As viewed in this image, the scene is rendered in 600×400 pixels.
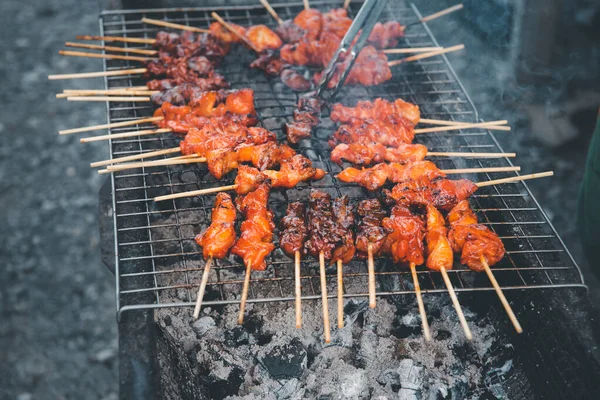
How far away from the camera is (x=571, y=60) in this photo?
7.98 meters

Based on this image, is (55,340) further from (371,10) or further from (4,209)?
(371,10)

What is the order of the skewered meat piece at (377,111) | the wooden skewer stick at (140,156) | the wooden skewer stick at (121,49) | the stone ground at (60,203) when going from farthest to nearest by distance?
the stone ground at (60,203)
the wooden skewer stick at (121,49)
the skewered meat piece at (377,111)
the wooden skewer stick at (140,156)

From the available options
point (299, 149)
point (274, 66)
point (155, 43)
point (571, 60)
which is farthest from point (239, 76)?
point (571, 60)

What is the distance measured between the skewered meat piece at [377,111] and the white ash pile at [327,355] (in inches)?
69.7

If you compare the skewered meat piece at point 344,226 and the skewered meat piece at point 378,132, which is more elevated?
the skewered meat piece at point 378,132

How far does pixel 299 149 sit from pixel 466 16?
3807mm

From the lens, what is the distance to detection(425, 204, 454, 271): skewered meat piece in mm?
3917

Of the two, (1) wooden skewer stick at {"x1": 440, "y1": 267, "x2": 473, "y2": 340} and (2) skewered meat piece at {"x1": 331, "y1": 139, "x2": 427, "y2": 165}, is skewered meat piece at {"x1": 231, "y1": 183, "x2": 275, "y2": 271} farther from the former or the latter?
(1) wooden skewer stick at {"x1": 440, "y1": 267, "x2": 473, "y2": 340}

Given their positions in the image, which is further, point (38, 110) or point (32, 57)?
point (32, 57)

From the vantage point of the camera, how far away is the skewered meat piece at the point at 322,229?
388 centimetres

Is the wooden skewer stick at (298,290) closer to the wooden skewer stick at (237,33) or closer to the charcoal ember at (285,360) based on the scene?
the charcoal ember at (285,360)

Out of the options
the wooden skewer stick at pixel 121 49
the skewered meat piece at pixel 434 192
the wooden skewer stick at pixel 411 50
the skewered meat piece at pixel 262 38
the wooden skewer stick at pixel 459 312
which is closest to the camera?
the wooden skewer stick at pixel 459 312

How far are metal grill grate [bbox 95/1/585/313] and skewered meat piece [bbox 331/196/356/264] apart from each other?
17cm

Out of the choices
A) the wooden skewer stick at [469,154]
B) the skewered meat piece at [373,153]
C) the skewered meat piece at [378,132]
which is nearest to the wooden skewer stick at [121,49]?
the skewered meat piece at [378,132]
